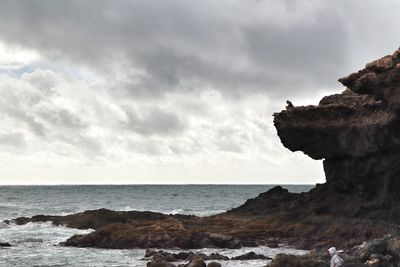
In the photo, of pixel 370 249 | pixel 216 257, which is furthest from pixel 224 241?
pixel 370 249

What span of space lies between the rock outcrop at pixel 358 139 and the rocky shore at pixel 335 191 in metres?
0.07

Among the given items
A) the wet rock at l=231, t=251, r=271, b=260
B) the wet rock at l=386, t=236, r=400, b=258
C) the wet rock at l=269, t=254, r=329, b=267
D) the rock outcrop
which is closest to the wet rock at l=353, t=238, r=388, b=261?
the wet rock at l=386, t=236, r=400, b=258

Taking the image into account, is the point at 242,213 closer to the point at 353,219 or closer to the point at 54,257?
the point at 353,219

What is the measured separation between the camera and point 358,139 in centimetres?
4478

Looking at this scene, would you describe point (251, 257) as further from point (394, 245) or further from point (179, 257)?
point (394, 245)

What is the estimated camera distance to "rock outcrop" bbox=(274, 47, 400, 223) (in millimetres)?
42844

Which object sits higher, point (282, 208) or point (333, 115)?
point (333, 115)

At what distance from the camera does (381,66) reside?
4534 centimetres

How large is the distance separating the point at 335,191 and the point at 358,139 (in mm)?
5491

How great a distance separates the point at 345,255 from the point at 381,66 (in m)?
21.6

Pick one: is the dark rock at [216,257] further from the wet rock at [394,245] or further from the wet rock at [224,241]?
the wet rock at [394,245]

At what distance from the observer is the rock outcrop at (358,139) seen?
4284 centimetres

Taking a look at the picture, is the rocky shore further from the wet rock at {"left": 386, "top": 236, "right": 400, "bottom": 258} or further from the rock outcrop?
the wet rock at {"left": 386, "top": 236, "right": 400, "bottom": 258}

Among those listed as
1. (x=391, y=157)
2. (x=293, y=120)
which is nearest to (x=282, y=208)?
(x=293, y=120)
